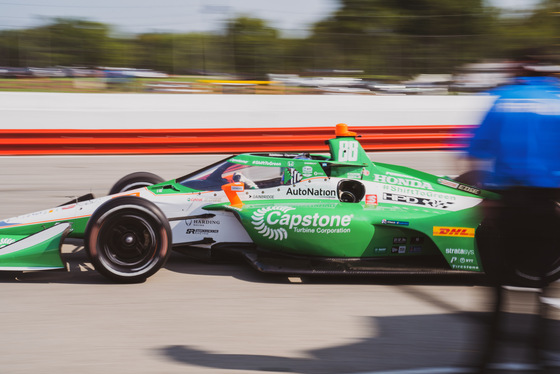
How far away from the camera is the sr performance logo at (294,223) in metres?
5.19

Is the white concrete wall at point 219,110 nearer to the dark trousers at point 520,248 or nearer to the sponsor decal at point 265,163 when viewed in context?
the sponsor decal at point 265,163

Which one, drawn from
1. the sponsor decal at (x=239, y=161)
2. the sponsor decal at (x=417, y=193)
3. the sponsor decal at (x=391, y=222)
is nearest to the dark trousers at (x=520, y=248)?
the sponsor decal at (x=391, y=222)

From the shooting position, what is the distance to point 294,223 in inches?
205

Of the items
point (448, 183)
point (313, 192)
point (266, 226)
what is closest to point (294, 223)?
point (266, 226)

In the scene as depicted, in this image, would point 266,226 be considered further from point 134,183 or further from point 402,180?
point 134,183

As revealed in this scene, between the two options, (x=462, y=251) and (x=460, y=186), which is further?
(x=460, y=186)

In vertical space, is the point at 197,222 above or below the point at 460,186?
below

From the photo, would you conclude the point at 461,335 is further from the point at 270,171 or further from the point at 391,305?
the point at 270,171

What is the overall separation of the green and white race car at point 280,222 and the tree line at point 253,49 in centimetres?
1005

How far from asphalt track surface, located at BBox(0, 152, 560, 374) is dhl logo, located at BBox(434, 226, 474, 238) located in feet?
1.46

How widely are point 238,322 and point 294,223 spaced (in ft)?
4.03

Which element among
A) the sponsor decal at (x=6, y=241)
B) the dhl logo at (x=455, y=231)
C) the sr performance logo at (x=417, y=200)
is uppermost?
the sr performance logo at (x=417, y=200)

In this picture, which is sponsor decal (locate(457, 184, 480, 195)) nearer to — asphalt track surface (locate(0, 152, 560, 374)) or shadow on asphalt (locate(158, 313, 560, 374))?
asphalt track surface (locate(0, 152, 560, 374))

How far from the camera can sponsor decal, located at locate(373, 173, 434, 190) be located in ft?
18.4
